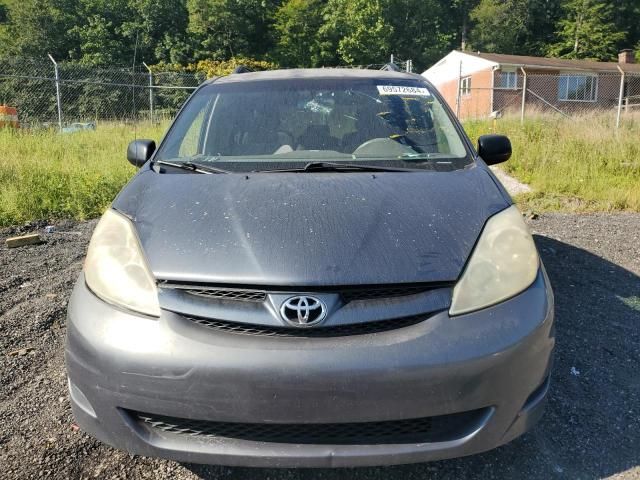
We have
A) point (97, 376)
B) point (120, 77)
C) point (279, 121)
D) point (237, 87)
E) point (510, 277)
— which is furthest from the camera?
point (120, 77)

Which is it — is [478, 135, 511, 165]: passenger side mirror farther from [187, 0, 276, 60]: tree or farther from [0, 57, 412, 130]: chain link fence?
[187, 0, 276, 60]: tree

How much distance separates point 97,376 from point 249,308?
0.54 metres

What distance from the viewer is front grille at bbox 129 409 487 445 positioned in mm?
1669

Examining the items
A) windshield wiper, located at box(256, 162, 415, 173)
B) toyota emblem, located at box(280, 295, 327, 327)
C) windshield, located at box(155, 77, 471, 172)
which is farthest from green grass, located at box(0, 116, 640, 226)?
toyota emblem, located at box(280, 295, 327, 327)

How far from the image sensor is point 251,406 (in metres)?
1.60

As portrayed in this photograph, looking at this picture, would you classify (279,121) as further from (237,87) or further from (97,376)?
(97,376)

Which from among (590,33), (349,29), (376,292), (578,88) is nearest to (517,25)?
(590,33)

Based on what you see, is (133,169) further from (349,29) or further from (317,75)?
(349,29)

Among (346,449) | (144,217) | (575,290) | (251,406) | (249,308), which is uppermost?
(144,217)

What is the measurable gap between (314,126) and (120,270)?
1483 mm

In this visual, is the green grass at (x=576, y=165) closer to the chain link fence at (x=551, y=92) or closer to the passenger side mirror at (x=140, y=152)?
the passenger side mirror at (x=140, y=152)

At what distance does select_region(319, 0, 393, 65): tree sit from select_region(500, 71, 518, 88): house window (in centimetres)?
1840

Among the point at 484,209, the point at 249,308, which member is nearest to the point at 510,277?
the point at 484,209

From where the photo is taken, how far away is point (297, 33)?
4741cm
